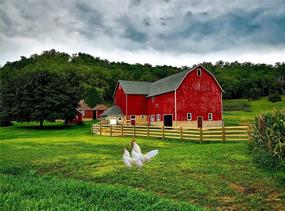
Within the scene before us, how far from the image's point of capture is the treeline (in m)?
46.8

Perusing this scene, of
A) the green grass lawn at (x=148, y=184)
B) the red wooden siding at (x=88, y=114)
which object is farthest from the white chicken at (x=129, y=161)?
the red wooden siding at (x=88, y=114)

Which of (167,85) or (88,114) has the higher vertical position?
(167,85)

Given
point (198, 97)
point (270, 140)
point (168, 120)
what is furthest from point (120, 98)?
point (270, 140)

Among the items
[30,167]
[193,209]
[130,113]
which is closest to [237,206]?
[193,209]

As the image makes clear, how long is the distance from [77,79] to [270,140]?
80.7 metres

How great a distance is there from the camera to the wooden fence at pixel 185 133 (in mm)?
21578

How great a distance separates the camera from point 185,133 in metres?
24.4

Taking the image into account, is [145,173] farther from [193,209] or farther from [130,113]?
[130,113]

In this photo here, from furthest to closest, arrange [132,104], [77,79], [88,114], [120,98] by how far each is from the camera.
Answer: [77,79], [88,114], [120,98], [132,104]

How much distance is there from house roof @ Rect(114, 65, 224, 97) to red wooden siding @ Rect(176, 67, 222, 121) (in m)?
0.77

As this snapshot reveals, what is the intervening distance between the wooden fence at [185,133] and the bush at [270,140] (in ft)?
14.9

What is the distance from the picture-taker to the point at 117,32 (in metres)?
21.7

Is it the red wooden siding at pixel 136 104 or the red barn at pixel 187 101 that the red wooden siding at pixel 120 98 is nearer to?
the red barn at pixel 187 101

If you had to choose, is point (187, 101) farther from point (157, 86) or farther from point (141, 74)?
point (141, 74)
